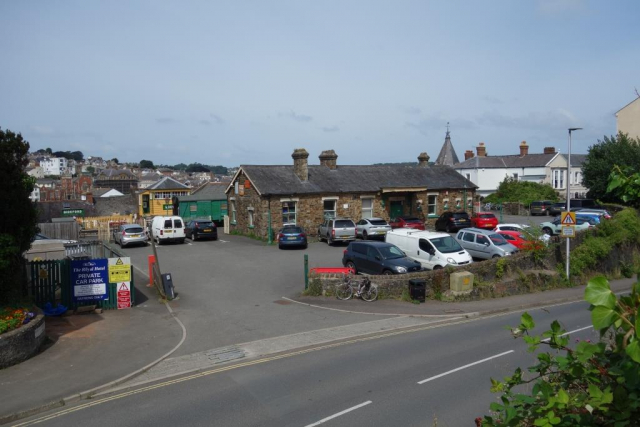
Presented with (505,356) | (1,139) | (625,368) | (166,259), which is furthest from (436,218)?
(625,368)

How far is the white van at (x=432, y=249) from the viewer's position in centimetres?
2262

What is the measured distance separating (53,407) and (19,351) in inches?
113

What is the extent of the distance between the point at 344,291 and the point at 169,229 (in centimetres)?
1934

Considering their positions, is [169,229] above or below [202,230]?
above

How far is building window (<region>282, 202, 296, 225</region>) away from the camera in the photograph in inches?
1421

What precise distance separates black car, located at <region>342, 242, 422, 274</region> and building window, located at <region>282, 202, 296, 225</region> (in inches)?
516

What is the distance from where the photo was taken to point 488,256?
84.1ft

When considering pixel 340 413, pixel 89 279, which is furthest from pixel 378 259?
pixel 340 413

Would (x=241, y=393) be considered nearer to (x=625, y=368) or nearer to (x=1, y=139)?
(x=625, y=368)

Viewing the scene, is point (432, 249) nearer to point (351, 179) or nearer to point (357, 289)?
point (357, 289)

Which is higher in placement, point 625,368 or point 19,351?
point 625,368

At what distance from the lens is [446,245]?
2333 centimetres

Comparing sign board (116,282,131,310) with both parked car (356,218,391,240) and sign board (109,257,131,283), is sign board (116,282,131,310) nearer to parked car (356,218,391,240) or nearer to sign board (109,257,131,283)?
sign board (109,257,131,283)

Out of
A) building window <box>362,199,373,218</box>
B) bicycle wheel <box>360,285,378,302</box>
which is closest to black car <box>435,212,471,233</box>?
building window <box>362,199,373,218</box>
